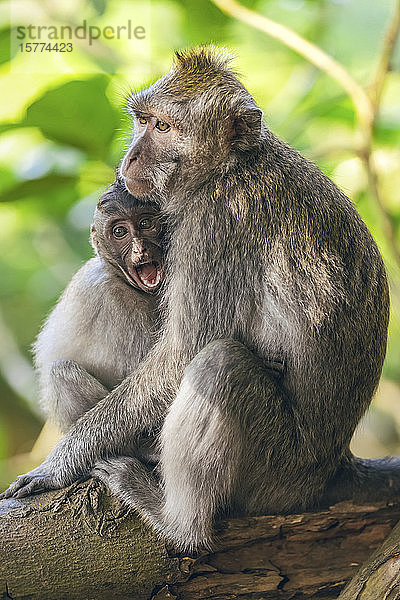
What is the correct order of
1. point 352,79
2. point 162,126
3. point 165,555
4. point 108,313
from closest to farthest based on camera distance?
point 165,555
point 162,126
point 108,313
point 352,79

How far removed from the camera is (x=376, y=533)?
16.5 feet

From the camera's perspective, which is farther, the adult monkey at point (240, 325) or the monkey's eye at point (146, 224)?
the monkey's eye at point (146, 224)

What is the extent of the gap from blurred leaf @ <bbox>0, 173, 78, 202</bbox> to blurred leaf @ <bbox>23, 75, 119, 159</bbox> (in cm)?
36

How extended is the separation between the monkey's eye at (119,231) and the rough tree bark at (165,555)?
1757 millimetres

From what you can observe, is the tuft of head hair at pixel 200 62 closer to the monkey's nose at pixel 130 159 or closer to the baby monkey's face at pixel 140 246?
the monkey's nose at pixel 130 159

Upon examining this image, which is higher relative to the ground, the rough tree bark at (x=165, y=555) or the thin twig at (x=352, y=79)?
the thin twig at (x=352, y=79)

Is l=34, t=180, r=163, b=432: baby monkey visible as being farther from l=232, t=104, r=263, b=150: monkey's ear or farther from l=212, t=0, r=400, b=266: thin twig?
l=212, t=0, r=400, b=266: thin twig

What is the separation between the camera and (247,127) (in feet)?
15.5

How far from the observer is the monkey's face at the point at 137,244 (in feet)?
16.7

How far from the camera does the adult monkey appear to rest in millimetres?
4492

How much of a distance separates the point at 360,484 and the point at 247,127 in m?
2.65

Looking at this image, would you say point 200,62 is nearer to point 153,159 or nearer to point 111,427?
point 153,159

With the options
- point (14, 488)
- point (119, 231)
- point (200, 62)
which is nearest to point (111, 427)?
point (14, 488)

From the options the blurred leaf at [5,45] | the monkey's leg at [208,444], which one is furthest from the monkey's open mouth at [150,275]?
the blurred leaf at [5,45]
